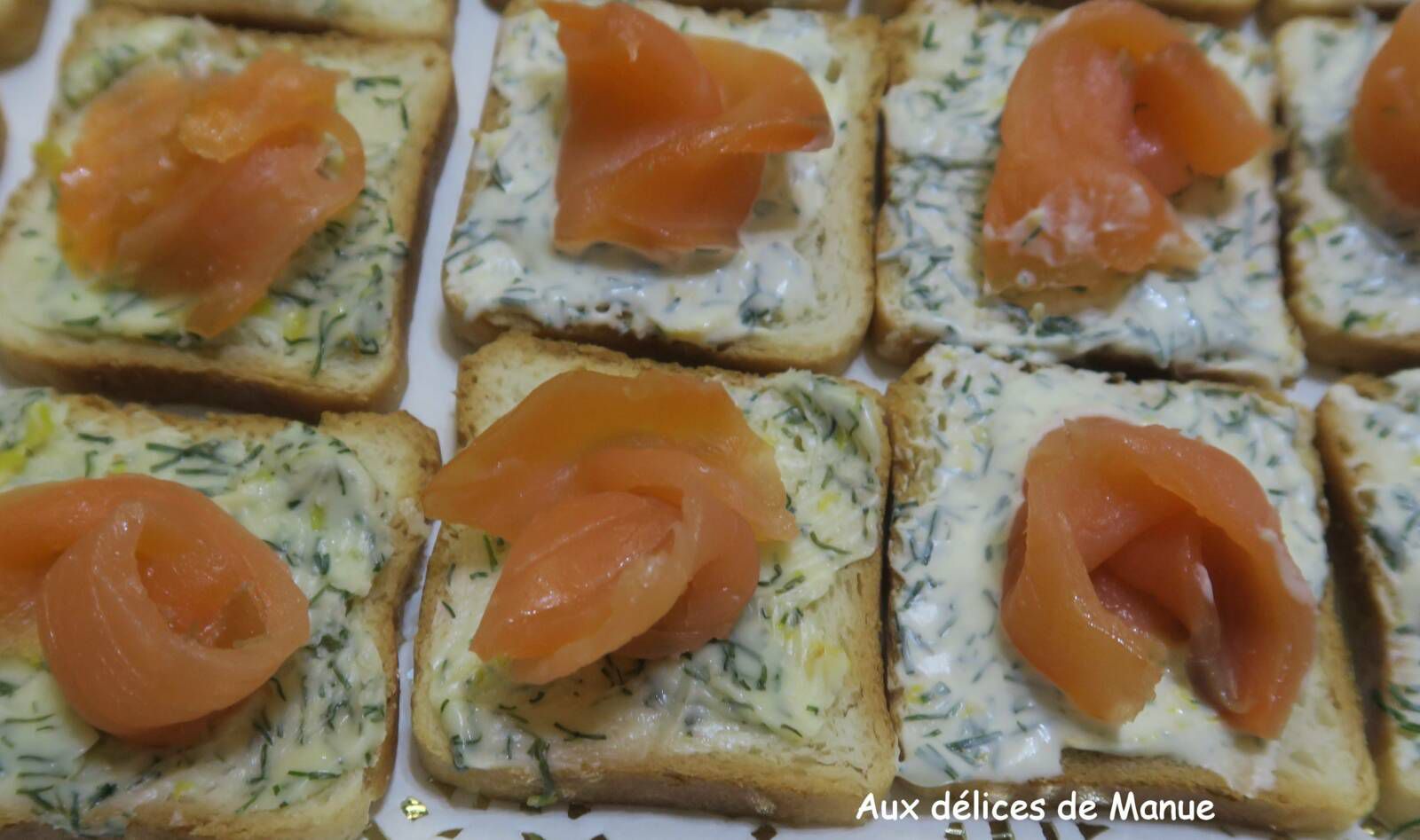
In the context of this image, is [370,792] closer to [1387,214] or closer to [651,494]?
[651,494]

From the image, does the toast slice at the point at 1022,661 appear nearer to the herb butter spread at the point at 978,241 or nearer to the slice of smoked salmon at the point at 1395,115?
the herb butter spread at the point at 978,241

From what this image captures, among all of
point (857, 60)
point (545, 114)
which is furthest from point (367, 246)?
point (857, 60)

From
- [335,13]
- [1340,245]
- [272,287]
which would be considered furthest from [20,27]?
[1340,245]

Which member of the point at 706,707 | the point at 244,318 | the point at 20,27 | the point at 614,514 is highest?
the point at 20,27

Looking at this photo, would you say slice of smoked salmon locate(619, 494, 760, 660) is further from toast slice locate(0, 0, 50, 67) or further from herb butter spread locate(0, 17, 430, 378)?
toast slice locate(0, 0, 50, 67)

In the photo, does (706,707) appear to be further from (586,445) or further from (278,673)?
(278,673)

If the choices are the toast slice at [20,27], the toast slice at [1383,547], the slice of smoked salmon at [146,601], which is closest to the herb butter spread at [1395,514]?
the toast slice at [1383,547]
